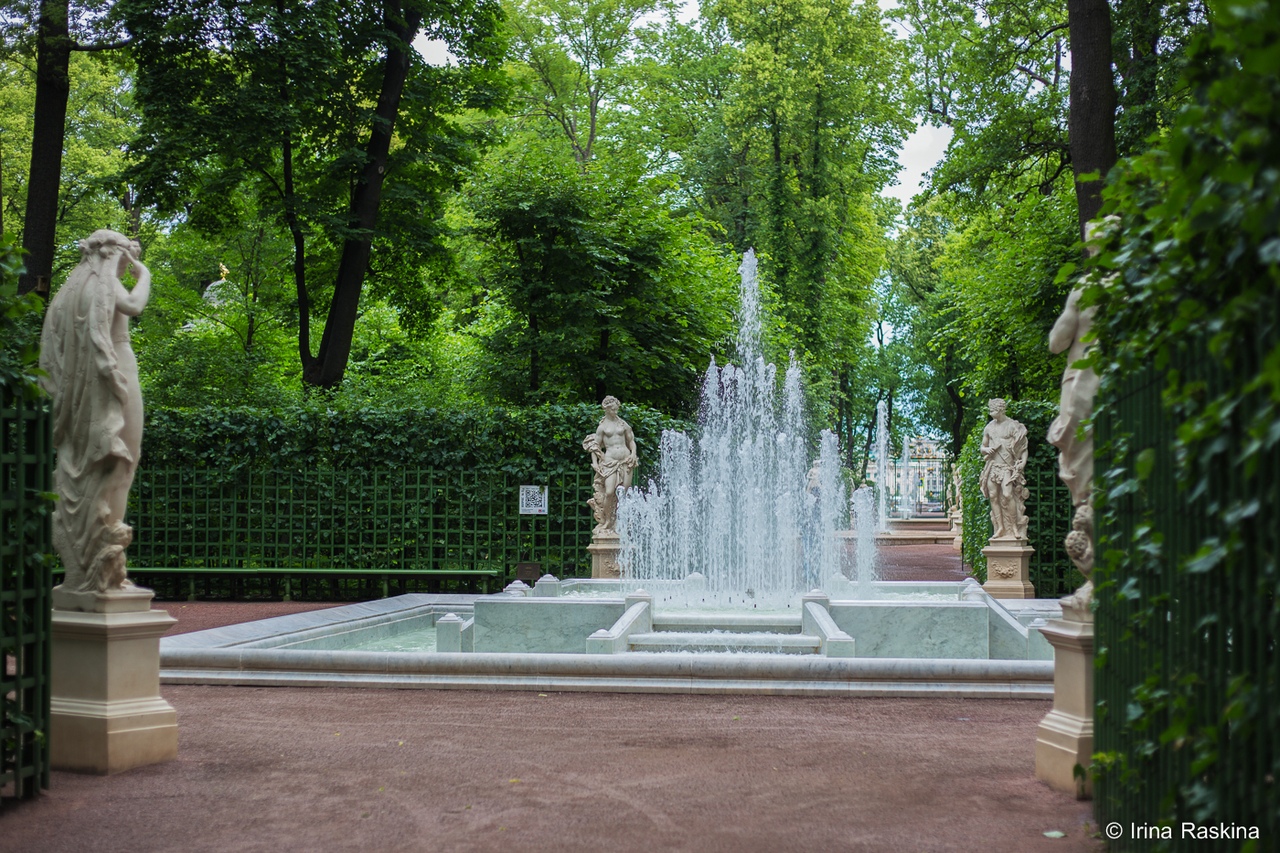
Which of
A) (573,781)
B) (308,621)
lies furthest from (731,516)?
(573,781)

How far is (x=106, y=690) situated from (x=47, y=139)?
13.6 metres

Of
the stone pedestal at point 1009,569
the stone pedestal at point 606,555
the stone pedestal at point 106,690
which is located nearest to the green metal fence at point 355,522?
the stone pedestal at point 606,555

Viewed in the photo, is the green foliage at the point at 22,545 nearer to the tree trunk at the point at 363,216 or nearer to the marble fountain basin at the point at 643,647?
the marble fountain basin at the point at 643,647

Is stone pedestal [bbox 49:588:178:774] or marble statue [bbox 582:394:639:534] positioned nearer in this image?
stone pedestal [bbox 49:588:178:774]

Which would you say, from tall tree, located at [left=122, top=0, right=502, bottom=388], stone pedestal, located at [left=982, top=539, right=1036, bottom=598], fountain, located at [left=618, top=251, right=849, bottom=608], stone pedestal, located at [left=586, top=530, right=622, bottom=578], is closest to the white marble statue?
fountain, located at [left=618, top=251, right=849, bottom=608]

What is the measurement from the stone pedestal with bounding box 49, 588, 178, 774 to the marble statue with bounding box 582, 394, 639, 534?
10.8 meters

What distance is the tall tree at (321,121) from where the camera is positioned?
18469 mm

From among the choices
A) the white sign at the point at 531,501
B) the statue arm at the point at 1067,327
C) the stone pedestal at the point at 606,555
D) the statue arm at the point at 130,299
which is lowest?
the stone pedestal at the point at 606,555

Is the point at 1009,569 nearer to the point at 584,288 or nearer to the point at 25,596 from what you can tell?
the point at 584,288

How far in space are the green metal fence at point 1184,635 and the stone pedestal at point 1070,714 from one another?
0.72 meters

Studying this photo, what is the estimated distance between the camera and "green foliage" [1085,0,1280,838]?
2.50m

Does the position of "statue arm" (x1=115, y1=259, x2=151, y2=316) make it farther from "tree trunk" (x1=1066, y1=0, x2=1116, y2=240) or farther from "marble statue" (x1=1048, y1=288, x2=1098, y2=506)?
"tree trunk" (x1=1066, y1=0, x2=1116, y2=240)

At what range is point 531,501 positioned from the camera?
56.4ft

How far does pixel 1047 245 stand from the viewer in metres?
21.6
